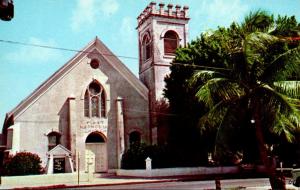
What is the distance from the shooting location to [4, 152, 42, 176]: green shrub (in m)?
26.6

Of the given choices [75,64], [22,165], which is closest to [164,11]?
[75,64]

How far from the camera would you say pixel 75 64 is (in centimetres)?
3278

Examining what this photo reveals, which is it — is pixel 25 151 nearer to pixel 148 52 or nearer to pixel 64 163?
pixel 64 163

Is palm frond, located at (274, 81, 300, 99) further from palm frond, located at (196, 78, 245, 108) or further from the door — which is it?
the door

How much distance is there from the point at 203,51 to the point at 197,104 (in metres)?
4.64

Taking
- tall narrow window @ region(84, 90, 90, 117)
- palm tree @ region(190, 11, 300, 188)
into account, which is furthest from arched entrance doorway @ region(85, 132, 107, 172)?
palm tree @ region(190, 11, 300, 188)

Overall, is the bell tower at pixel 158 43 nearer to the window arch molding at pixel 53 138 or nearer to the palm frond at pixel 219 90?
the window arch molding at pixel 53 138

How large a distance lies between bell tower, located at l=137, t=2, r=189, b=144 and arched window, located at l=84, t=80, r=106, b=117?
4823 millimetres

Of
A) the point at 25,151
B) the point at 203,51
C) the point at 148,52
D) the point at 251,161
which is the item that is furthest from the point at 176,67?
the point at 25,151

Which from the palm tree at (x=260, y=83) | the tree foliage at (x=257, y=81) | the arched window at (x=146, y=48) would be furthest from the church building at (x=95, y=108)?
the palm tree at (x=260, y=83)

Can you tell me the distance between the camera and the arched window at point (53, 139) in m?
30.8

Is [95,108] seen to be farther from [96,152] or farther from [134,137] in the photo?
[134,137]

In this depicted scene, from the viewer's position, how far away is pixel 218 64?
27.7m

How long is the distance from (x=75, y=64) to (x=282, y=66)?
71.7 ft
